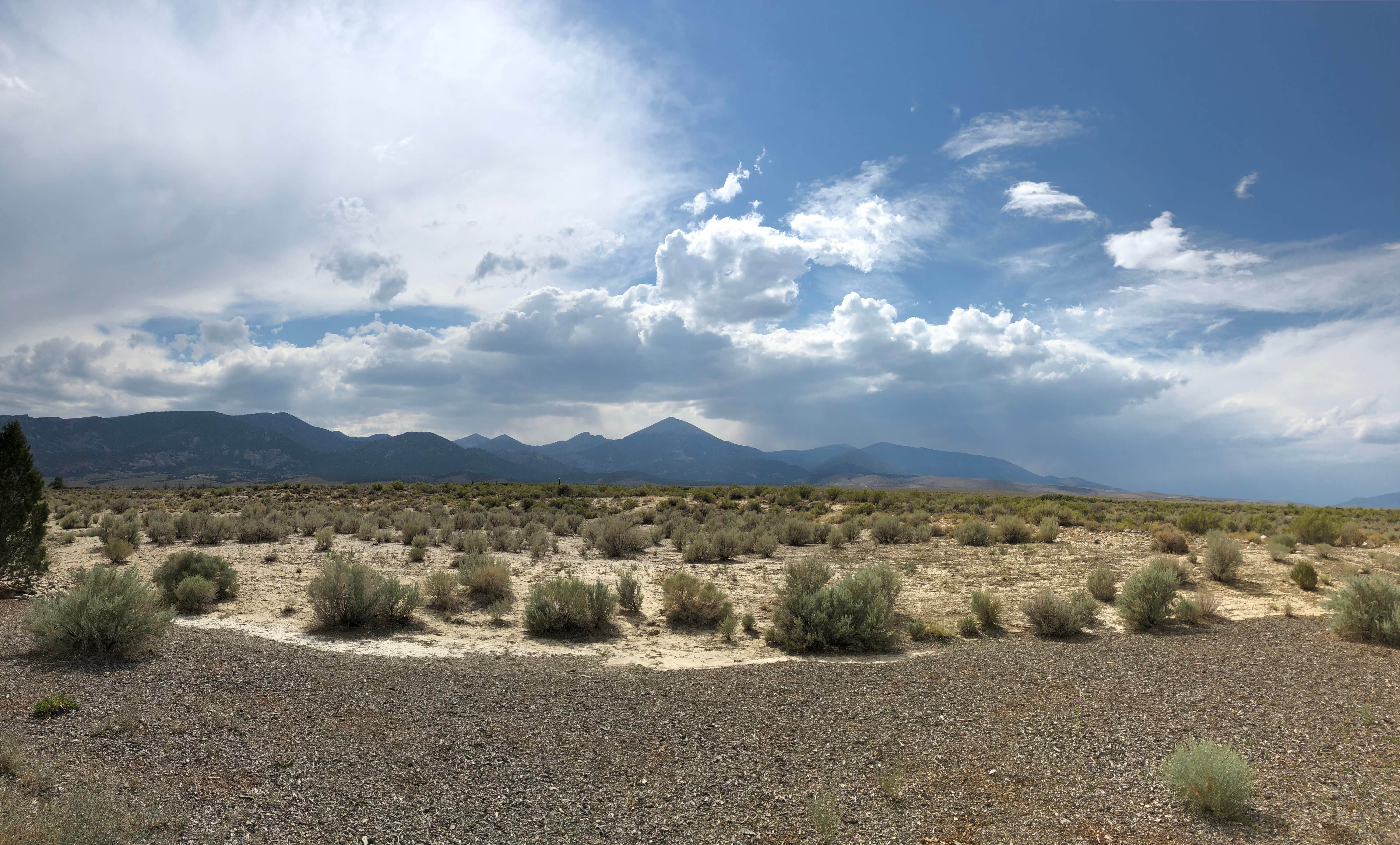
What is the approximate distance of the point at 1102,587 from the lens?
50.8ft

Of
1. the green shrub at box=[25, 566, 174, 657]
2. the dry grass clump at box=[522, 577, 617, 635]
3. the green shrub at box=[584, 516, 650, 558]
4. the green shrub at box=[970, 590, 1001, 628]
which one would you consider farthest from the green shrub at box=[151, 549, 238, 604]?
the green shrub at box=[970, 590, 1001, 628]

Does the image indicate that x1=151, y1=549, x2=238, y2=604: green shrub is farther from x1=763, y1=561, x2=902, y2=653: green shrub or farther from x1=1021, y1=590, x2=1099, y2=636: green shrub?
x1=1021, y1=590, x2=1099, y2=636: green shrub

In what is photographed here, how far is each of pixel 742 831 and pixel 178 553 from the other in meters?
17.8

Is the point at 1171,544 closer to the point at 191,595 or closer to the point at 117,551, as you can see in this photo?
the point at 191,595

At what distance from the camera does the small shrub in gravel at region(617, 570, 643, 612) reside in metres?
15.6

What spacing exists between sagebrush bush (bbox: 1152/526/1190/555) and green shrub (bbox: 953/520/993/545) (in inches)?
209

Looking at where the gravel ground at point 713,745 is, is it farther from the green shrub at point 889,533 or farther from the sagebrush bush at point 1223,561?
the green shrub at point 889,533

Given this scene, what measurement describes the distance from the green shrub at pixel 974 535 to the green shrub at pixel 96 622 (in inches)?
951

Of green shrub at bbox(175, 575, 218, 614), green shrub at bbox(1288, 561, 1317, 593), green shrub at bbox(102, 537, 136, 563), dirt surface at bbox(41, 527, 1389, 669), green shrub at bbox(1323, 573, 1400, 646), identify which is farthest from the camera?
green shrub at bbox(102, 537, 136, 563)

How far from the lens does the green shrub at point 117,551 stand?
1967cm

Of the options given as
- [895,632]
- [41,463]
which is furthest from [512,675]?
[41,463]

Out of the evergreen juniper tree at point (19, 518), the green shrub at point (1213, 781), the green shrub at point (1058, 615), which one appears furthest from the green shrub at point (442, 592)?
the green shrub at point (1213, 781)

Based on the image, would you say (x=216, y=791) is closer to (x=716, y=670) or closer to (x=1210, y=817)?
(x=716, y=670)

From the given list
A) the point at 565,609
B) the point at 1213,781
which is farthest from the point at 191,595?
the point at 1213,781
